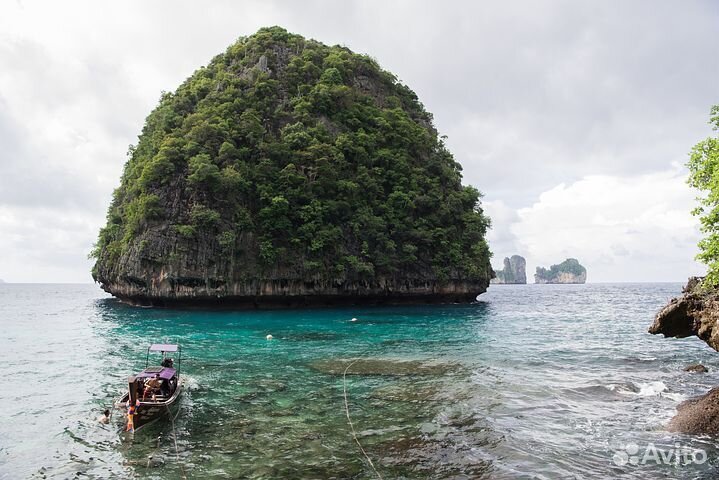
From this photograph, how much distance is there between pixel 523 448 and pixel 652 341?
22502 mm

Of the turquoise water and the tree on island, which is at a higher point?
the tree on island

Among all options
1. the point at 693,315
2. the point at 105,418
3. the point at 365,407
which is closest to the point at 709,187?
the point at 693,315

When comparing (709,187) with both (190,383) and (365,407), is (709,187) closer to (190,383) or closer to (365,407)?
(365,407)

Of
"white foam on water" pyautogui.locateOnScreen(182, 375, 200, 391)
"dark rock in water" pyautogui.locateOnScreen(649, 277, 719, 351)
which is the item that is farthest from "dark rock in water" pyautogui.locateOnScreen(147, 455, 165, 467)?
"dark rock in water" pyautogui.locateOnScreen(649, 277, 719, 351)

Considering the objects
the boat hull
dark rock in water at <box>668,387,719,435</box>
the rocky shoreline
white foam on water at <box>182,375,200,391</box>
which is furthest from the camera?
white foam on water at <box>182,375,200,391</box>

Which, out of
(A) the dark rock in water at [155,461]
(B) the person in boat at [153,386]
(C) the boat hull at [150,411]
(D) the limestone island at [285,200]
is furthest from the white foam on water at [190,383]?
(D) the limestone island at [285,200]

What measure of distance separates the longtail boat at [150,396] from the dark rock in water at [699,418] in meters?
14.5

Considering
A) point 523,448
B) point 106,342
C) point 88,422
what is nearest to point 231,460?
point 88,422

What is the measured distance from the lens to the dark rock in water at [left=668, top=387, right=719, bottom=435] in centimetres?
1147

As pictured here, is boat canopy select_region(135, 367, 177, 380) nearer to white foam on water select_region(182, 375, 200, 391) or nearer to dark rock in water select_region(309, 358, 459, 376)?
white foam on water select_region(182, 375, 200, 391)

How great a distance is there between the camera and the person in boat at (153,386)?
13293mm

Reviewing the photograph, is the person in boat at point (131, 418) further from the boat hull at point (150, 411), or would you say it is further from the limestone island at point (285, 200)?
the limestone island at point (285, 200)

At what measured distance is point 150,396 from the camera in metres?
13.3

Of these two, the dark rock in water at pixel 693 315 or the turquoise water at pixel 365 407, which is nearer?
the turquoise water at pixel 365 407
